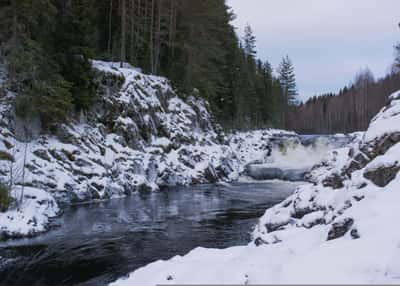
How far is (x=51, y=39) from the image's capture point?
20.5 m

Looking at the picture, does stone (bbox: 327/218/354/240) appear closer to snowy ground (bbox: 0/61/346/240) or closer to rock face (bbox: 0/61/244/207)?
snowy ground (bbox: 0/61/346/240)

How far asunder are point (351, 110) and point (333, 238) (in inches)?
2609

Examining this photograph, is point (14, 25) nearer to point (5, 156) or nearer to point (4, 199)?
point (5, 156)

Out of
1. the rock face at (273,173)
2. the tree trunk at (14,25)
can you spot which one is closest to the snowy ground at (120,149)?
the rock face at (273,173)

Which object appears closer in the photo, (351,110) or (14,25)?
(14,25)

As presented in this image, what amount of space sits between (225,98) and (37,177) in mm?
29566

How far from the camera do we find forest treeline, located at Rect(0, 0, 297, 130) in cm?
1781

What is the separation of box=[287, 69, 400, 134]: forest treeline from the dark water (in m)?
48.5

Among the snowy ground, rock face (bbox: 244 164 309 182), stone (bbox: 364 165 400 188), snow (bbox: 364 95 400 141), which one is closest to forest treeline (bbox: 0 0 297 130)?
the snowy ground

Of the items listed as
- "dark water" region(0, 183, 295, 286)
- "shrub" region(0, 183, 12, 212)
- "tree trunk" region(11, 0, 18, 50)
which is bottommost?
"dark water" region(0, 183, 295, 286)

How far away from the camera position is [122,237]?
11672 mm

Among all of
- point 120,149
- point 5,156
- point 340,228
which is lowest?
point 340,228

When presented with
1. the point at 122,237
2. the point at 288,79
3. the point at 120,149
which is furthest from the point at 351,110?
the point at 122,237

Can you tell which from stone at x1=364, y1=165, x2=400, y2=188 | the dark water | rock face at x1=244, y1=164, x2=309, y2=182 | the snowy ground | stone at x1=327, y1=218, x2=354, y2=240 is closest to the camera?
A: stone at x1=327, y1=218, x2=354, y2=240
